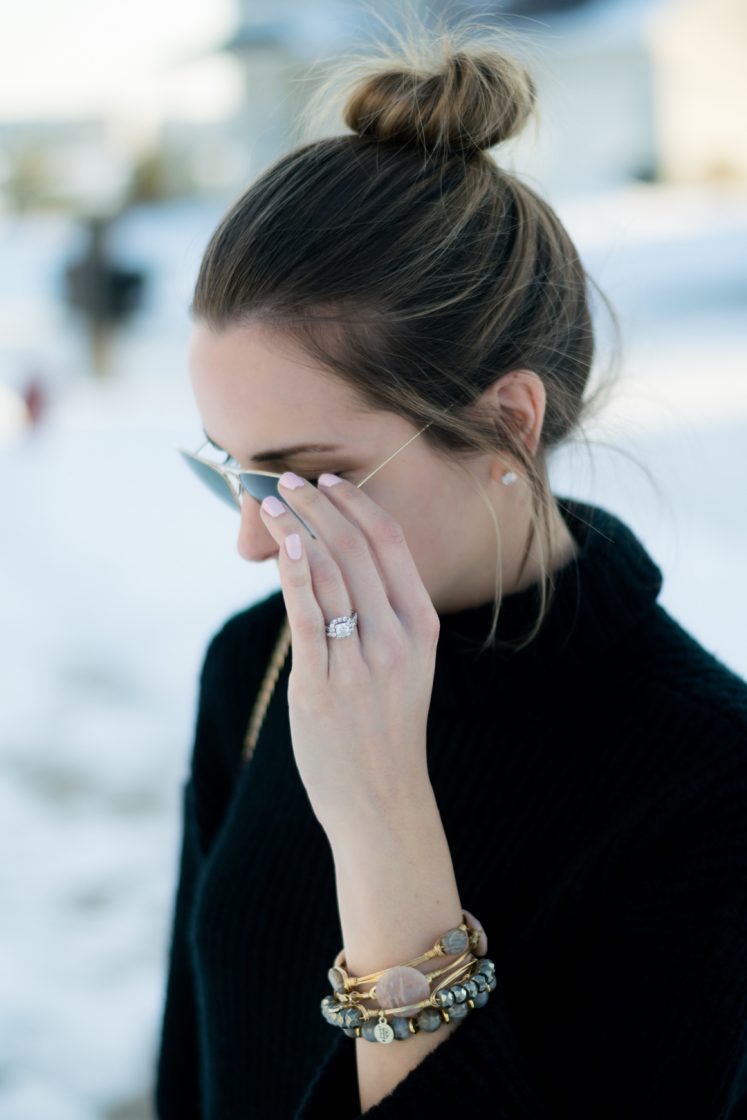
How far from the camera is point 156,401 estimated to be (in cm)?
833

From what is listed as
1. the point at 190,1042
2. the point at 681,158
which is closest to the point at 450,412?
the point at 190,1042

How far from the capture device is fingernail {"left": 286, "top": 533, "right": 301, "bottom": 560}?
3.28 feet

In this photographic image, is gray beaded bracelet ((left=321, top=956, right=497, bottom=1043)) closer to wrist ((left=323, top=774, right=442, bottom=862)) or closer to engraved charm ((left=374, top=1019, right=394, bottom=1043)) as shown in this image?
engraved charm ((left=374, top=1019, right=394, bottom=1043))

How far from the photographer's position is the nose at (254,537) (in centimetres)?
120

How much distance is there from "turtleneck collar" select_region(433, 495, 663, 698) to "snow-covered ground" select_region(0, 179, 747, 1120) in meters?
0.15

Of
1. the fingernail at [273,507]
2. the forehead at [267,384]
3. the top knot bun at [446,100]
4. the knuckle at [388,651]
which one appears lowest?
the knuckle at [388,651]

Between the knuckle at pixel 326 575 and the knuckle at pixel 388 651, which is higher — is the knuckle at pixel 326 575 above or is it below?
above

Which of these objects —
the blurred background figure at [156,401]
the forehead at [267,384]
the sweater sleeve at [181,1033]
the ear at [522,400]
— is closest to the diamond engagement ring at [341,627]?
the forehead at [267,384]

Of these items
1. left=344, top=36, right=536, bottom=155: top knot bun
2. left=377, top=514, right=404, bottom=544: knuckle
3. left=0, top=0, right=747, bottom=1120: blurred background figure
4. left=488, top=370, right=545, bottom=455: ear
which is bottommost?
left=377, top=514, right=404, bottom=544: knuckle

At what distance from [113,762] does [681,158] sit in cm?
1439

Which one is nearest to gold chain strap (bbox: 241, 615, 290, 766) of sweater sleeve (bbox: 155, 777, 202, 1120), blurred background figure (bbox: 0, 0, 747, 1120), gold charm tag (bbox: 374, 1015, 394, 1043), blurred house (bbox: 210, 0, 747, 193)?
sweater sleeve (bbox: 155, 777, 202, 1120)

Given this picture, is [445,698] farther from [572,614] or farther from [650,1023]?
[650,1023]

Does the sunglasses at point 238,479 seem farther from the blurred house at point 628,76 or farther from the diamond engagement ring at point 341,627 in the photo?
the blurred house at point 628,76

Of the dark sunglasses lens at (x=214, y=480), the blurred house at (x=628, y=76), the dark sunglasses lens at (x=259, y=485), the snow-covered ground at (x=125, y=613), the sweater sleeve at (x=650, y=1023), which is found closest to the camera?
the sweater sleeve at (x=650, y=1023)
